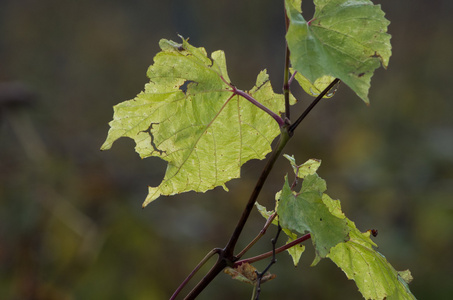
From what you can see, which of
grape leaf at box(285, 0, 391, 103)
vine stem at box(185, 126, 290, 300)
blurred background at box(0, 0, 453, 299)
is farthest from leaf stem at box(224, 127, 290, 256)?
blurred background at box(0, 0, 453, 299)

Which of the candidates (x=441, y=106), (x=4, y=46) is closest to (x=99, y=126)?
(x=4, y=46)

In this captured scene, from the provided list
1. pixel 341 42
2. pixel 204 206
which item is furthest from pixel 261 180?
pixel 204 206

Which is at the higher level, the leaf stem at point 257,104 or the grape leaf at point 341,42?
the grape leaf at point 341,42

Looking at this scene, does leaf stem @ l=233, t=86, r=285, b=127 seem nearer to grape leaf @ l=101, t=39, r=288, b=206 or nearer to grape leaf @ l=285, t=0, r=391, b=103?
grape leaf @ l=101, t=39, r=288, b=206

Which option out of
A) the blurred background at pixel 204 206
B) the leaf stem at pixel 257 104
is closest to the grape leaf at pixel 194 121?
the leaf stem at pixel 257 104

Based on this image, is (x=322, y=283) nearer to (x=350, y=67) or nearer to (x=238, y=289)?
(x=238, y=289)

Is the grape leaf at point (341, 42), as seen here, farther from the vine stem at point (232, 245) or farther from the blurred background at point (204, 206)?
the blurred background at point (204, 206)
